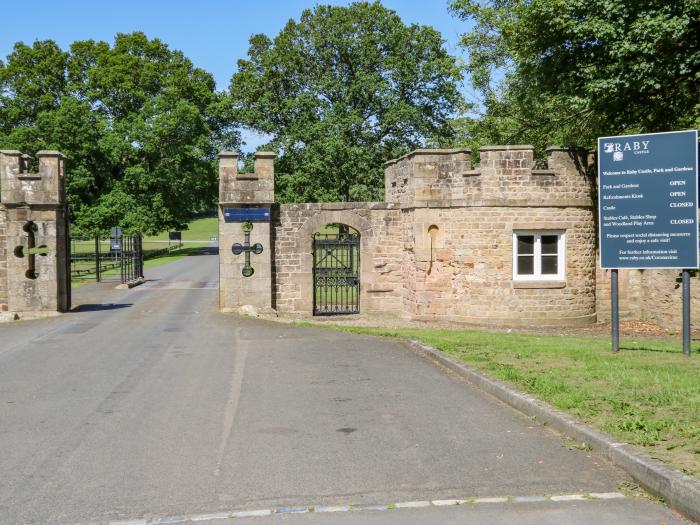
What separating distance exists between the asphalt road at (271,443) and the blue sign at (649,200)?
3914 mm

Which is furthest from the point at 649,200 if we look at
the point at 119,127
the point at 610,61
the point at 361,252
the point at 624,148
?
the point at 119,127

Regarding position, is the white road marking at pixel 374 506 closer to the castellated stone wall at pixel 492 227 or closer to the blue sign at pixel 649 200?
the blue sign at pixel 649 200

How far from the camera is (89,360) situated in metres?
11.7

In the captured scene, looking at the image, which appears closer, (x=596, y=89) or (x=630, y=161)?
(x=630, y=161)

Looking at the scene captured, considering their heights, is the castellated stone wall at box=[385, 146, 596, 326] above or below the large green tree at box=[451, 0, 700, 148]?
below

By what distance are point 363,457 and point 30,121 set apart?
4733 centimetres

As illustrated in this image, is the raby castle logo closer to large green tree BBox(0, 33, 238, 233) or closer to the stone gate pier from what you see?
the stone gate pier

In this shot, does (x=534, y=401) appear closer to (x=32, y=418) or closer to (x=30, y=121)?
(x=32, y=418)

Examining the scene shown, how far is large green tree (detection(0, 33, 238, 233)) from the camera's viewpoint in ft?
144

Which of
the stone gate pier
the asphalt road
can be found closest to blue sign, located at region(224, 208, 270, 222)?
the stone gate pier

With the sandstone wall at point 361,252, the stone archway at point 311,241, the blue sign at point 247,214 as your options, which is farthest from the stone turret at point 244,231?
the stone archway at point 311,241

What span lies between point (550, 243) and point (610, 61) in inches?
179

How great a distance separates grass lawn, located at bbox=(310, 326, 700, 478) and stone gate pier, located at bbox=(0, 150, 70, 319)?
916 centimetres

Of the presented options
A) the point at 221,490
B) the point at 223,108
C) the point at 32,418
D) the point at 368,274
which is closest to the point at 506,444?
the point at 221,490
